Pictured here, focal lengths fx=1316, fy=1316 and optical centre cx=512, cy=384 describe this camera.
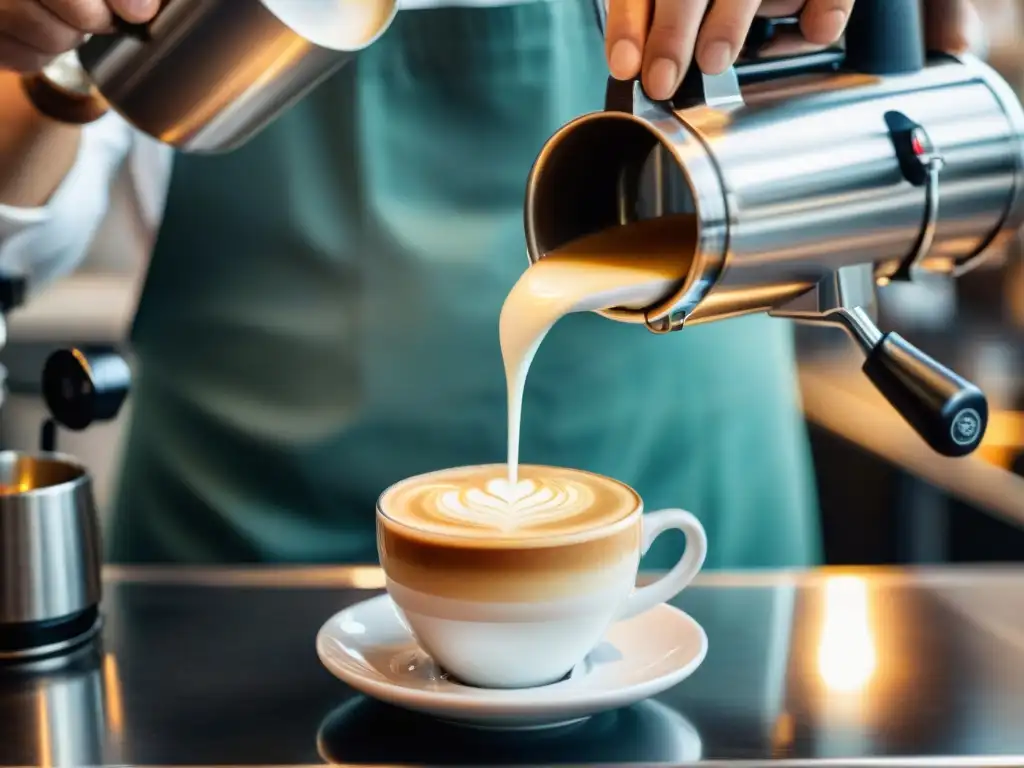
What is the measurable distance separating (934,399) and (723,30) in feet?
0.70

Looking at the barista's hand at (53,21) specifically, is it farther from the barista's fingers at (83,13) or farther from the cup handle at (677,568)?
the cup handle at (677,568)

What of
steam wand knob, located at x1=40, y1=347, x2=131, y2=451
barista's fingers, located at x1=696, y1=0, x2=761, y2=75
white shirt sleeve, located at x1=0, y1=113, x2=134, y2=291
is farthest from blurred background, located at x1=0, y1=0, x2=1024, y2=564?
barista's fingers, located at x1=696, y1=0, x2=761, y2=75

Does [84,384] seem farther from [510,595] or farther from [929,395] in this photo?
[929,395]

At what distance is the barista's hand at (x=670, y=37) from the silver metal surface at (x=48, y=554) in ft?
1.42

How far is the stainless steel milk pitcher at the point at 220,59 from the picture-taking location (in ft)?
2.55

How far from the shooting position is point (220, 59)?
0.79 meters

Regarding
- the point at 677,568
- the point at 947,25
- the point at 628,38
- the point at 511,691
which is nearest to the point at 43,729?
the point at 511,691

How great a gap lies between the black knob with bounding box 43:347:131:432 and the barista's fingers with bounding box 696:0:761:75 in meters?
0.42

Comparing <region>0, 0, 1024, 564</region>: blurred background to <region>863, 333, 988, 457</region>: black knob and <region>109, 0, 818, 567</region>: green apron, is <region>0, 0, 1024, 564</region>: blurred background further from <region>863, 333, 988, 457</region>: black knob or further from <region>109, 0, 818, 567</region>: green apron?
<region>863, 333, 988, 457</region>: black knob

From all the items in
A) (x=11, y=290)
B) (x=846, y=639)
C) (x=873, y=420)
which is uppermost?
(x=11, y=290)

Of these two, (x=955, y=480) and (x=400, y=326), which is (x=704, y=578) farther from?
(x=955, y=480)

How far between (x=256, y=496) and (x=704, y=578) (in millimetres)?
407

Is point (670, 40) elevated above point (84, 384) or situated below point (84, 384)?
above

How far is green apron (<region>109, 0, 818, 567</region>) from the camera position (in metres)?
1.12
